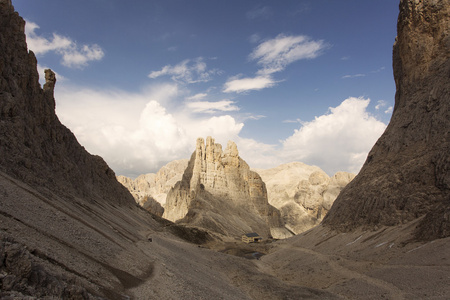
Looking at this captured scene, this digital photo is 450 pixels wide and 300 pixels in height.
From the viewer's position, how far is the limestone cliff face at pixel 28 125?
94.5ft

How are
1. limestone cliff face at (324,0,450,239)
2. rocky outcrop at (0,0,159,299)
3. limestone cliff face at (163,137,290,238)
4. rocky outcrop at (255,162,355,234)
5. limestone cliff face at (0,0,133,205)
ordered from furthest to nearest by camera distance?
rocky outcrop at (255,162,355,234) < limestone cliff face at (163,137,290,238) < limestone cliff face at (324,0,450,239) < limestone cliff face at (0,0,133,205) < rocky outcrop at (0,0,159,299)

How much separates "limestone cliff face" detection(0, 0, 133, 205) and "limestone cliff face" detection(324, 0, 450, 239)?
38.3 m

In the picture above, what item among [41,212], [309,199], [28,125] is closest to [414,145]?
[41,212]

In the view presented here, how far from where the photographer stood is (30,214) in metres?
17.6

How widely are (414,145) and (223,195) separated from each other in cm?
6910

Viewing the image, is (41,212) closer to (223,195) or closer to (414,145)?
(414,145)

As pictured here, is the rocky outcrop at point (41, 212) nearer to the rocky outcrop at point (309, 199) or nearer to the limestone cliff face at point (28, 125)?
the limestone cliff face at point (28, 125)

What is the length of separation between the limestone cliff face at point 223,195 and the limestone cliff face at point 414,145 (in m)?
46.1

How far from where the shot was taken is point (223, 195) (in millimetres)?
102875

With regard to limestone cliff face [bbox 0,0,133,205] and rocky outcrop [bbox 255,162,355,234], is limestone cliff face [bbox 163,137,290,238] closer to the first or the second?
rocky outcrop [bbox 255,162,355,234]

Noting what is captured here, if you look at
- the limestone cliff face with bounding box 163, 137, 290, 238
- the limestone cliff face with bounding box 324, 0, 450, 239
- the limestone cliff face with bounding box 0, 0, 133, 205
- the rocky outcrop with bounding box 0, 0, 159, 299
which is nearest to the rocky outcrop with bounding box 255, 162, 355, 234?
the limestone cliff face with bounding box 163, 137, 290, 238

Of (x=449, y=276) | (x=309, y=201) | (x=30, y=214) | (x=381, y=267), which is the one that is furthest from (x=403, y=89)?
(x=309, y=201)

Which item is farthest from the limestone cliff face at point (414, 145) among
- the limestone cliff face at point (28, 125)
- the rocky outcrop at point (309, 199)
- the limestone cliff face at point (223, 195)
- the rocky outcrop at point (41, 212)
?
the rocky outcrop at point (309, 199)

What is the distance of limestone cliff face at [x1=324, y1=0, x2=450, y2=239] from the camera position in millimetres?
34281
